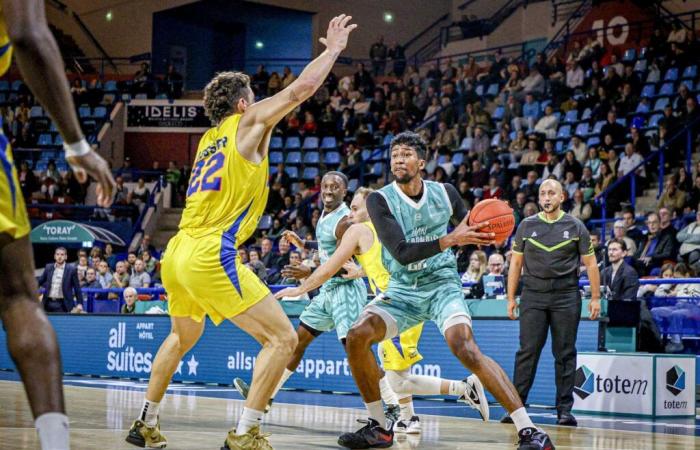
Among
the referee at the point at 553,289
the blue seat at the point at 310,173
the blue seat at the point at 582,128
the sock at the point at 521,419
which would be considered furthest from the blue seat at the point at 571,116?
the sock at the point at 521,419

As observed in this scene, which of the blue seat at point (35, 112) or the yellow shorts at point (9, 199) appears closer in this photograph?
the yellow shorts at point (9, 199)

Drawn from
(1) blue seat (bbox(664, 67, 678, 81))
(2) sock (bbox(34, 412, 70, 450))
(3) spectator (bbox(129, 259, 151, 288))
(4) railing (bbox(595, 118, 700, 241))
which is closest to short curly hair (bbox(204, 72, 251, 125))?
(2) sock (bbox(34, 412, 70, 450))

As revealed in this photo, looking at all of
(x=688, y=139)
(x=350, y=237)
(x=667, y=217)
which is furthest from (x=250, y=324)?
(x=688, y=139)

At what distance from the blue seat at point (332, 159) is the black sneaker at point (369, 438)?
1849 centimetres

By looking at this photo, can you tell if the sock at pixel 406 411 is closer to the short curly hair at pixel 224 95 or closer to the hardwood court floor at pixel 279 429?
the hardwood court floor at pixel 279 429

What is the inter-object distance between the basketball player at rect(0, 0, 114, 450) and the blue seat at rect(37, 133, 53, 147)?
2594 cm

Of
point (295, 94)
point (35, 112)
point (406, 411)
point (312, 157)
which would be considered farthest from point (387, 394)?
point (35, 112)

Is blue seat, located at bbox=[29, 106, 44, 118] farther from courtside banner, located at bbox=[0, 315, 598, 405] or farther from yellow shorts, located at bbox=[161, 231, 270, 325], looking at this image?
yellow shorts, located at bbox=[161, 231, 270, 325]

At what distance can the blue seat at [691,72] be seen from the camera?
19825 mm

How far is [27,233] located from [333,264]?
436 centimetres

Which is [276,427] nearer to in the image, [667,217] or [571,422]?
[571,422]

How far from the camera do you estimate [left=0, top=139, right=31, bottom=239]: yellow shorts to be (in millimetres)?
3070

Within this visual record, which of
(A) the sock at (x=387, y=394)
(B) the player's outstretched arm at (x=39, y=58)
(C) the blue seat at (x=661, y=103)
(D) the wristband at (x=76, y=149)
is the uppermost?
(C) the blue seat at (x=661, y=103)

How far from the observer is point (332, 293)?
8.57m
